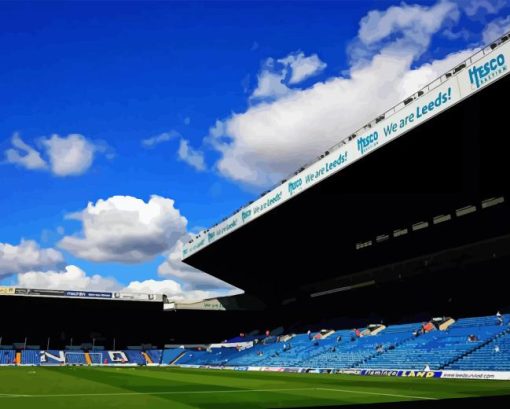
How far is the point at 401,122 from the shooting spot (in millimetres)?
30688

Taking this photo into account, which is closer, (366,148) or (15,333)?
(366,148)

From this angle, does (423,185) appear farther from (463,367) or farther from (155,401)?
(155,401)

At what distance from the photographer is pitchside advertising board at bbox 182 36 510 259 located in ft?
81.9

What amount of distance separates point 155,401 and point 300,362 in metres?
34.6

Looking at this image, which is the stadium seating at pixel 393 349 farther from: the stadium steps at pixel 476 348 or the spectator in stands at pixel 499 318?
the spectator in stands at pixel 499 318

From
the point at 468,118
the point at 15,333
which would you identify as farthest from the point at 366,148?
the point at 15,333

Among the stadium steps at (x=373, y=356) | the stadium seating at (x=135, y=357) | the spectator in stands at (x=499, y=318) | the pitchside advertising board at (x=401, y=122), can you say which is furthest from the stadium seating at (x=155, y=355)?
the spectator in stands at (x=499, y=318)

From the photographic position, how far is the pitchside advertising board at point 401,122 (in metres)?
25.0

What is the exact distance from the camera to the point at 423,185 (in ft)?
125

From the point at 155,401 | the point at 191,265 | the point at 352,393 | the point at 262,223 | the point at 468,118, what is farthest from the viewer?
the point at 191,265

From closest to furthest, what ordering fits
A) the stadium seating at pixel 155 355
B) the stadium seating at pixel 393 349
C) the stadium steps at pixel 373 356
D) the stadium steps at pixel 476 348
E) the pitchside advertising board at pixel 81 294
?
the stadium steps at pixel 476 348
the stadium seating at pixel 393 349
the stadium steps at pixel 373 356
the pitchside advertising board at pixel 81 294
the stadium seating at pixel 155 355

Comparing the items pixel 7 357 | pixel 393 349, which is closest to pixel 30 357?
pixel 7 357

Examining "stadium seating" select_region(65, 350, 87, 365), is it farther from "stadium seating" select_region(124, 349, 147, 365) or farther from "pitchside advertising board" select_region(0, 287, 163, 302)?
"pitchside advertising board" select_region(0, 287, 163, 302)

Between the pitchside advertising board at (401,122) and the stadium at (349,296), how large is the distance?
3.7 inches
